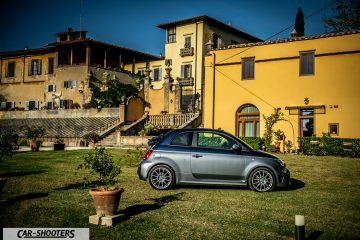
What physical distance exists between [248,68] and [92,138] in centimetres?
1331

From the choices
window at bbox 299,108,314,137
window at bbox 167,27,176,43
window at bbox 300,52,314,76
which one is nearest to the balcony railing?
window at bbox 299,108,314,137

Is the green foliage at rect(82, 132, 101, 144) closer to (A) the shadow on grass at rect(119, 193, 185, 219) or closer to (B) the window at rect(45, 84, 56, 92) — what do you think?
(A) the shadow on grass at rect(119, 193, 185, 219)

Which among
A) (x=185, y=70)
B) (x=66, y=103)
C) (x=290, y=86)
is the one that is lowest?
(x=290, y=86)

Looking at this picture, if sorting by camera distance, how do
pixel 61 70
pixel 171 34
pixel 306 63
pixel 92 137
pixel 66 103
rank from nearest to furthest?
pixel 306 63
pixel 92 137
pixel 66 103
pixel 171 34
pixel 61 70

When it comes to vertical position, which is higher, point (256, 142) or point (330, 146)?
point (256, 142)

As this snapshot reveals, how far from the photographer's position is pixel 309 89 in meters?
22.9

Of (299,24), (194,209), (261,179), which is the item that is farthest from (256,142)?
(299,24)

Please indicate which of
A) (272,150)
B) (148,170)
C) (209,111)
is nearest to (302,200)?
(148,170)

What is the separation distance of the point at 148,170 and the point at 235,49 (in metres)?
19.1

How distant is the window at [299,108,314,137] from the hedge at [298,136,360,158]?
2.48m

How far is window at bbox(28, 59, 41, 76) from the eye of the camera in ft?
154

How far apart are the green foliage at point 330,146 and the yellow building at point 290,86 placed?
7.96 ft

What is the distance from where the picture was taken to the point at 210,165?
8891mm

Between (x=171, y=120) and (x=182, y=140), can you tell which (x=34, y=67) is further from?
(x=182, y=140)
